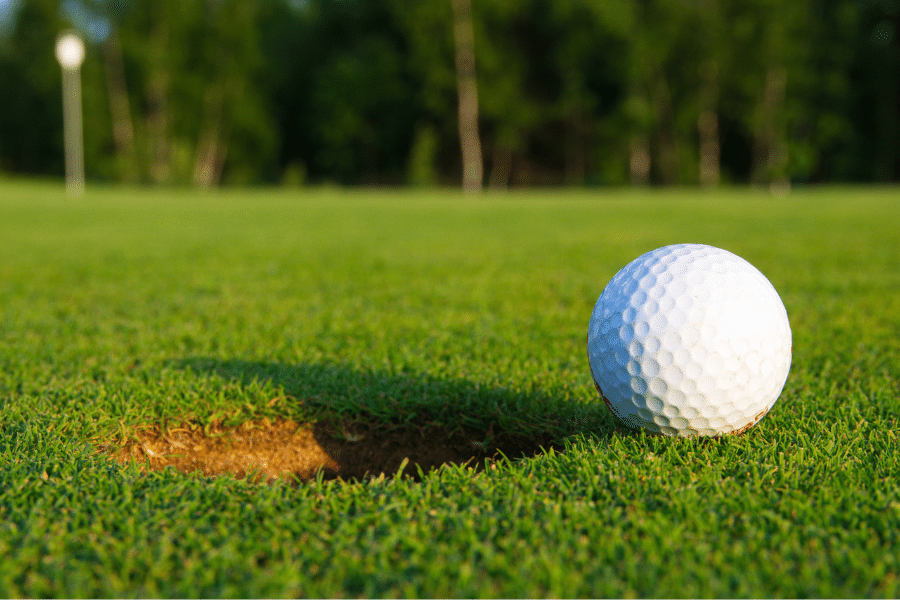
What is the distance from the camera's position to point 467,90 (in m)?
32.0

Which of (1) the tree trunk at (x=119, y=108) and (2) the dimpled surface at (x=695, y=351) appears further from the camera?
(1) the tree trunk at (x=119, y=108)

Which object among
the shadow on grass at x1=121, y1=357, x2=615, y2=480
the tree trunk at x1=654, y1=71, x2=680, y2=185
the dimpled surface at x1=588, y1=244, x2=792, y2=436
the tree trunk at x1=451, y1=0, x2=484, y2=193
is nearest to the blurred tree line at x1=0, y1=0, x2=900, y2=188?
the tree trunk at x1=654, y1=71, x2=680, y2=185

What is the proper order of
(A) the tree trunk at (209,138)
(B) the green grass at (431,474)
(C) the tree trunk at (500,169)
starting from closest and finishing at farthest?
(B) the green grass at (431,474), (A) the tree trunk at (209,138), (C) the tree trunk at (500,169)

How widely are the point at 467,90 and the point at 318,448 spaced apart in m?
31.6

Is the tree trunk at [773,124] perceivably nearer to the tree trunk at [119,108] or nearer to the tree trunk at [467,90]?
the tree trunk at [467,90]

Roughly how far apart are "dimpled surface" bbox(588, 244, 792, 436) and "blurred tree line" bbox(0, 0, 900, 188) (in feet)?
A: 95.0

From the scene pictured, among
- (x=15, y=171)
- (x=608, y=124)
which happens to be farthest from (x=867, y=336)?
(x=15, y=171)

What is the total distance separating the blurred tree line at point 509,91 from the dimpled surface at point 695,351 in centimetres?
2895

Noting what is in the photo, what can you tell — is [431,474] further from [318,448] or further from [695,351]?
[695,351]

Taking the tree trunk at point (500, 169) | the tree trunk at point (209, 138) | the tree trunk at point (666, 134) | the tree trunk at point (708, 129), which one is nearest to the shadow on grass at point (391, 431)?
the tree trunk at point (708, 129)

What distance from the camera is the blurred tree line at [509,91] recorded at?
31.9m

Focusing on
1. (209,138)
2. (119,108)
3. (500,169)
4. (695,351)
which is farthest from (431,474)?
(500,169)

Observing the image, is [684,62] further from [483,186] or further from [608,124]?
[483,186]

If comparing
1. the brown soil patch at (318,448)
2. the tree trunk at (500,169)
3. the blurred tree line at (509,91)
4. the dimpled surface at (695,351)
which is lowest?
the brown soil patch at (318,448)
